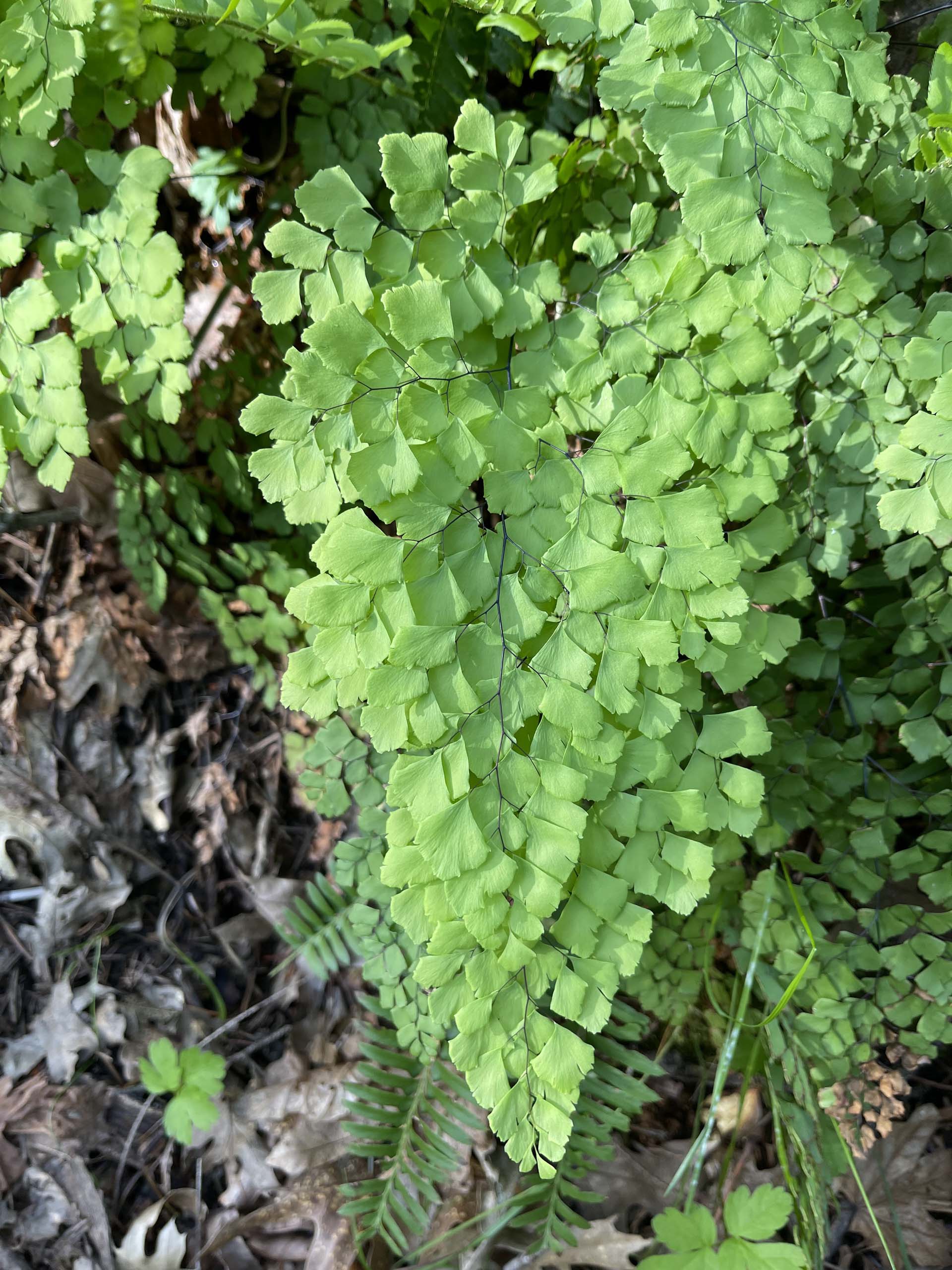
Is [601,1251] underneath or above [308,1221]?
above

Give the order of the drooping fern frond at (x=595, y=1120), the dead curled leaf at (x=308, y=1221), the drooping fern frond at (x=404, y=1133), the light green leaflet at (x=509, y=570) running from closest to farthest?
the light green leaflet at (x=509, y=570) → the drooping fern frond at (x=595, y=1120) → the drooping fern frond at (x=404, y=1133) → the dead curled leaf at (x=308, y=1221)

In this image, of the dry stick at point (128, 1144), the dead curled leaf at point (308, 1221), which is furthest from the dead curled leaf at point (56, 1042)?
the dead curled leaf at point (308, 1221)

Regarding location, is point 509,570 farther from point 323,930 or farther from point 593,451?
point 323,930

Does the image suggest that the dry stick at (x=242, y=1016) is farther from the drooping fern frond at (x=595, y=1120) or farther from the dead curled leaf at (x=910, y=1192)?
the dead curled leaf at (x=910, y=1192)

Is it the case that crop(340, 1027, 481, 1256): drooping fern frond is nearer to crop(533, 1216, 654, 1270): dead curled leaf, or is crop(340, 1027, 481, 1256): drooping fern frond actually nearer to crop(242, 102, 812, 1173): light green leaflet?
crop(533, 1216, 654, 1270): dead curled leaf

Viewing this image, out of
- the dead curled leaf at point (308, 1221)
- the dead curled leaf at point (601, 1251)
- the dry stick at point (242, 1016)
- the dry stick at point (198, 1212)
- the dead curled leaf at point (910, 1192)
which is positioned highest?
the dead curled leaf at point (910, 1192)

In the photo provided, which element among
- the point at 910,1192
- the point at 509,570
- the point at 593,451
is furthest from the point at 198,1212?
the point at 593,451
